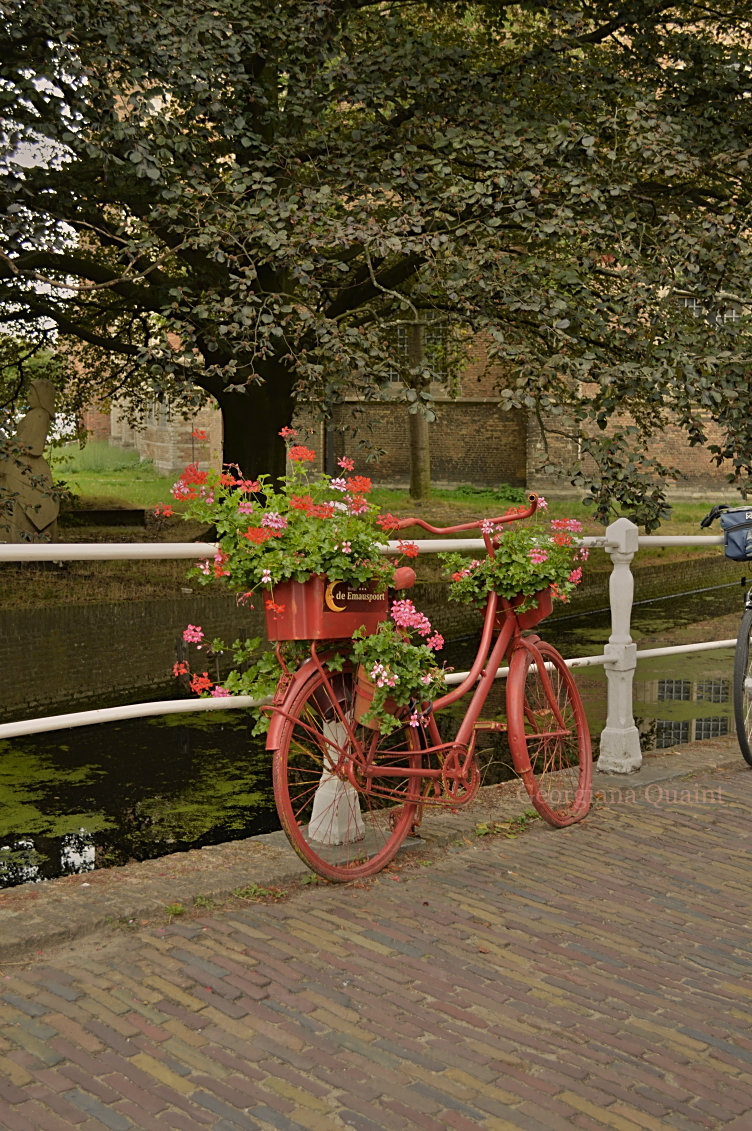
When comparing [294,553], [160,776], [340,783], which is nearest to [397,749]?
[340,783]

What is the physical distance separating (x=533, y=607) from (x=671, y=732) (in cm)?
510

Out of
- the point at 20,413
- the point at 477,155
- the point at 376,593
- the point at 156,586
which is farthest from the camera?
the point at 20,413

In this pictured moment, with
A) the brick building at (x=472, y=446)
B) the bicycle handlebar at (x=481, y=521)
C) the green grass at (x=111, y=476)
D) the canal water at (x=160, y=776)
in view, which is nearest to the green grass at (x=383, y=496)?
the green grass at (x=111, y=476)

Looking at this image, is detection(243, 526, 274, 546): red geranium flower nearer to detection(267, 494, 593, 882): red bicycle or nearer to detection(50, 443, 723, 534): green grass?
detection(267, 494, 593, 882): red bicycle

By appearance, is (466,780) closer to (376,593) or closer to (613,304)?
(376,593)

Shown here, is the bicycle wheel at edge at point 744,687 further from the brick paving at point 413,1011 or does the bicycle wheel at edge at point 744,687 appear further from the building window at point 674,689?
the building window at point 674,689

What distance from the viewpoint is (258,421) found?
47.4 feet

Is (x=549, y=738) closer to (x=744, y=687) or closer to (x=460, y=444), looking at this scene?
(x=744, y=687)

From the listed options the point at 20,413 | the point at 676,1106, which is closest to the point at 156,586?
the point at 20,413

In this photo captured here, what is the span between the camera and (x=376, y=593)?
4.04 meters

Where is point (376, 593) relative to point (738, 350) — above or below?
below

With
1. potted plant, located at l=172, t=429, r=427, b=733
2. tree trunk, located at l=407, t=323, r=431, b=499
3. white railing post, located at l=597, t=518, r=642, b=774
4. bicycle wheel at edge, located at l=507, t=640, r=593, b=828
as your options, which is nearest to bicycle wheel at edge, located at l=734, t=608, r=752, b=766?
white railing post, located at l=597, t=518, r=642, b=774

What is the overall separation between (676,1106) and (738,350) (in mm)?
7877

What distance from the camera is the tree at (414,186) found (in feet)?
29.7
